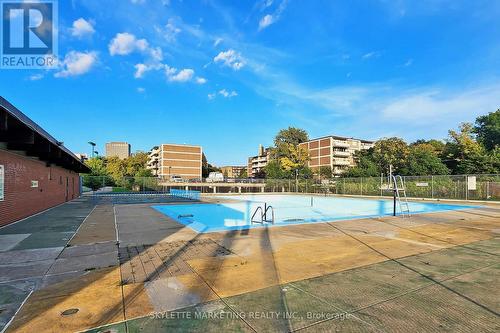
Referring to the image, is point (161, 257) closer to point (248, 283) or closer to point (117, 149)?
point (248, 283)

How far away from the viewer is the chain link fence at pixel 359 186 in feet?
79.2

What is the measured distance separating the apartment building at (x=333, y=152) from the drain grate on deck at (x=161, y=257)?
6898cm

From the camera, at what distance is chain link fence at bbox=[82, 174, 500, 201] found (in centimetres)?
2412

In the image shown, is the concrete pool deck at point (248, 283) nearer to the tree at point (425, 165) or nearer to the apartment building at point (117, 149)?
the tree at point (425, 165)

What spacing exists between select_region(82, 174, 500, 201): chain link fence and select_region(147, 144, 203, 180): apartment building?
130ft

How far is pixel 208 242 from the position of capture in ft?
25.4

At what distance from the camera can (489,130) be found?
144ft

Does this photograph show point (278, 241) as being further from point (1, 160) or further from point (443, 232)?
point (1, 160)

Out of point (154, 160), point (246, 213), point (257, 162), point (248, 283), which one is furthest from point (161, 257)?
point (154, 160)

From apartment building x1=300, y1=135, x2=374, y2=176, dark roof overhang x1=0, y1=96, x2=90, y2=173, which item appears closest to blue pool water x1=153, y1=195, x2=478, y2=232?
dark roof overhang x1=0, y1=96, x2=90, y2=173

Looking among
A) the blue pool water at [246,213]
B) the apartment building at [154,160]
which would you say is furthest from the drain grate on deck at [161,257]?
the apartment building at [154,160]

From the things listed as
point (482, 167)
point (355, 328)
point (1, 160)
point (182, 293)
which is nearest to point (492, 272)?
point (355, 328)

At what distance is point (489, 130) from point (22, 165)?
55192 millimetres

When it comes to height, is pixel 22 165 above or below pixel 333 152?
below
